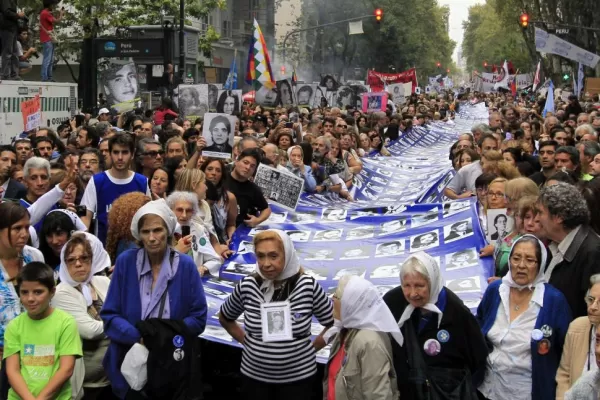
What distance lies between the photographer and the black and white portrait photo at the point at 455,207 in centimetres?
924

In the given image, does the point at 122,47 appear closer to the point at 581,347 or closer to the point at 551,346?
the point at 551,346

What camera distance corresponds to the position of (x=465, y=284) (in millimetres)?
7387

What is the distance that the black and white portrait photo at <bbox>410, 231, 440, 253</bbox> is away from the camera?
858cm

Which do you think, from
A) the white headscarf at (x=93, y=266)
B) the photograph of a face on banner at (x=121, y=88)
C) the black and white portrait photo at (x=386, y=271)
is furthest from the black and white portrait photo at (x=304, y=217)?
the photograph of a face on banner at (x=121, y=88)

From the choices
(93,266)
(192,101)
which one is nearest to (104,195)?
(93,266)

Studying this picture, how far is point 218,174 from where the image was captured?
29.5ft

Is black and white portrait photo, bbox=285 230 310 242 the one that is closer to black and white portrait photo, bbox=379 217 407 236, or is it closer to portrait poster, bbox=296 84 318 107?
black and white portrait photo, bbox=379 217 407 236

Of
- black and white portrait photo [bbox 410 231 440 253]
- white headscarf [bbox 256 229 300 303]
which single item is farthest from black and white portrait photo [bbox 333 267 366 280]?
white headscarf [bbox 256 229 300 303]

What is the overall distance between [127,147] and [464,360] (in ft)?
12.1

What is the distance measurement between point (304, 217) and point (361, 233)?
1038 millimetres

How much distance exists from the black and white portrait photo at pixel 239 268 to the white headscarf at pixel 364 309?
2876 millimetres

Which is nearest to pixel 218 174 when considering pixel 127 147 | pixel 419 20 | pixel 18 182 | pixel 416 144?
pixel 127 147

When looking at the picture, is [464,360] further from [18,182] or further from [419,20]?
[419,20]

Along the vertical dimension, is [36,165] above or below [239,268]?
above
